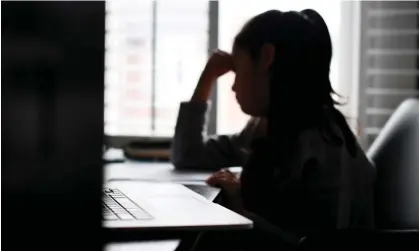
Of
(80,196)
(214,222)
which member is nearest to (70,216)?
(80,196)

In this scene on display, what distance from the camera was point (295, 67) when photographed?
0.67 meters

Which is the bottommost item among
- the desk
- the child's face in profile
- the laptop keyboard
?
the desk

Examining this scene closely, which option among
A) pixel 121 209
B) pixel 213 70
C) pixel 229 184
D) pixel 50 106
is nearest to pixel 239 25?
pixel 213 70

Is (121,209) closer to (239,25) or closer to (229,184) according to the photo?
(229,184)

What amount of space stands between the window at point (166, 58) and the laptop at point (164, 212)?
19 centimetres

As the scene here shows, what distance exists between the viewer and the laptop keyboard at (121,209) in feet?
1.49

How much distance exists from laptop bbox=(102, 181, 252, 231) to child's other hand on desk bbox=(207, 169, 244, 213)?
5 centimetres

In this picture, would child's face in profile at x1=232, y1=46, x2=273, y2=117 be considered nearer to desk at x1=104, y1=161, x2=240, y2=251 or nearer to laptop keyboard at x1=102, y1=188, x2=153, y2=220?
desk at x1=104, y1=161, x2=240, y2=251

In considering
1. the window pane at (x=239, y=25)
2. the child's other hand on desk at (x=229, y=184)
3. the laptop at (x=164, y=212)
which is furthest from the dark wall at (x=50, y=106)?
the window pane at (x=239, y=25)

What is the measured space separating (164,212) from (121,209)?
0.04 m

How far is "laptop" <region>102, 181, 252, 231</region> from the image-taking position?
1.43 ft

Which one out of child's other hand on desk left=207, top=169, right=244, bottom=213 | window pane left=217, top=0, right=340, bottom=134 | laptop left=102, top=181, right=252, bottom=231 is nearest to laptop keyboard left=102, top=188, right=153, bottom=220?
laptop left=102, top=181, right=252, bottom=231

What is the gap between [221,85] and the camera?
0.75 meters

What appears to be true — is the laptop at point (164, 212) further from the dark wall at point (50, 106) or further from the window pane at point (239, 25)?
the window pane at point (239, 25)
